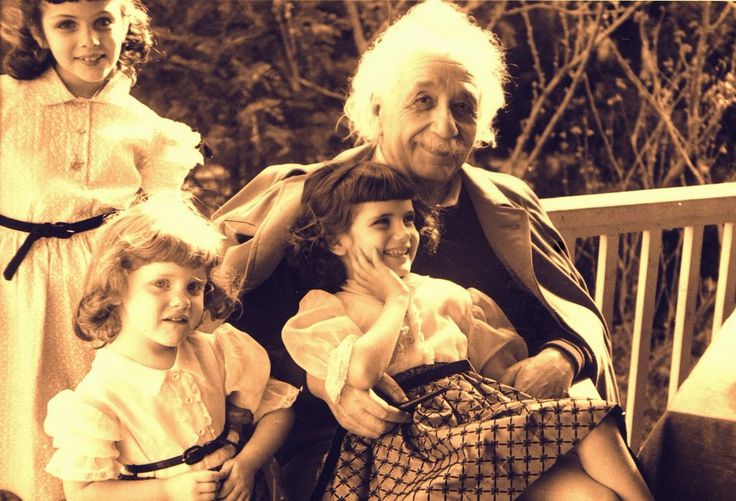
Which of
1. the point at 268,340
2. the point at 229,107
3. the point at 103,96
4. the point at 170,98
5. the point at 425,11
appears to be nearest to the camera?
→ the point at 103,96

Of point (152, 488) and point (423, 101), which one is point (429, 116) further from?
point (152, 488)

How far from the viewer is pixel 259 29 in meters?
3.86

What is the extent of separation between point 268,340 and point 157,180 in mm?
421

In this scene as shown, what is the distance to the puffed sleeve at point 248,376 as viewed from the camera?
2006 mm

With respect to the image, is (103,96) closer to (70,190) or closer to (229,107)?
(70,190)

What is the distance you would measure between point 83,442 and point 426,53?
1.11 metres

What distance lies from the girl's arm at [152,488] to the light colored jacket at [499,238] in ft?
1.48

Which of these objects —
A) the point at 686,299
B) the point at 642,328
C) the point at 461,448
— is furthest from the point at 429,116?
the point at 686,299

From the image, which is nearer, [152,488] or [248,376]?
[152,488]

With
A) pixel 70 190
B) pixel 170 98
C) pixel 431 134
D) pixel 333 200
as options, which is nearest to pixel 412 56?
pixel 431 134

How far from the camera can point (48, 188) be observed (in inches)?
81.0

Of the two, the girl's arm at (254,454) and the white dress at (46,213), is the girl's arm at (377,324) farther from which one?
the white dress at (46,213)

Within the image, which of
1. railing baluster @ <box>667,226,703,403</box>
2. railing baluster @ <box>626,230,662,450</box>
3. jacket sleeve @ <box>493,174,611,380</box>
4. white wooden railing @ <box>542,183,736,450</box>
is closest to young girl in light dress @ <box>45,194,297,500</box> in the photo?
jacket sleeve @ <box>493,174,611,380</box>

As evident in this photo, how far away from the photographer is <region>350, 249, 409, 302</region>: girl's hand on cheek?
2.11m
